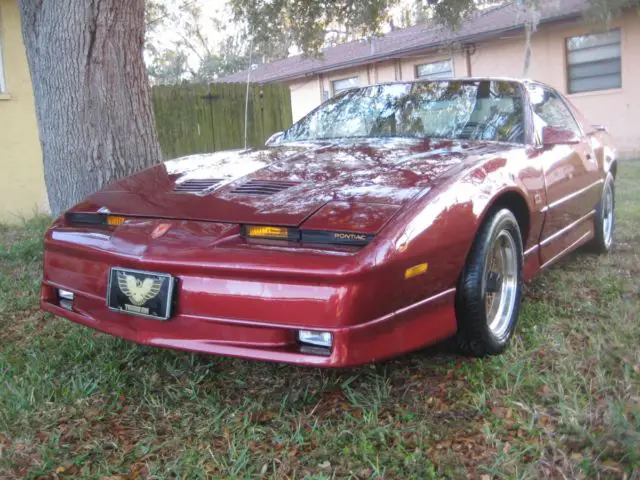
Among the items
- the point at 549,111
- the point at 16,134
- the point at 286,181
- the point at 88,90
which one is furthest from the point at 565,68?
the point at 286,181

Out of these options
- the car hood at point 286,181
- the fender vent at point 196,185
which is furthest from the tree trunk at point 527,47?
the fender vent at point 196,185

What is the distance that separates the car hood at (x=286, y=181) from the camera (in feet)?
8.75

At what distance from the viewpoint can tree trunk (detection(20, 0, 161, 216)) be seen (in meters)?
4.13

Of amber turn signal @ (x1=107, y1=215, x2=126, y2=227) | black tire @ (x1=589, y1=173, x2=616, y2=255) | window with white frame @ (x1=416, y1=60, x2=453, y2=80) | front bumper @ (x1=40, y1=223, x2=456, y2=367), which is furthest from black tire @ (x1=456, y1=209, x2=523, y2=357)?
window with white frame @ (x1=416, y1=60, x2=453, y2=80)

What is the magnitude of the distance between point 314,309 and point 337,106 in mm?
2316

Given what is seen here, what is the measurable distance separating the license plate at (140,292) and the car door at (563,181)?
2146 mm

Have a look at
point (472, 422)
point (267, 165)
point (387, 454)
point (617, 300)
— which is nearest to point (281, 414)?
point (387, 454)

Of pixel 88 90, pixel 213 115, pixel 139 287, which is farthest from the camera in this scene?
pixel 213 115

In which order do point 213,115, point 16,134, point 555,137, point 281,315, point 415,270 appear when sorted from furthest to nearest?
point 213,115, point 16,134, point 555,137, point 415,270, point 281,315

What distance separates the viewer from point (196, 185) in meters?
3.10

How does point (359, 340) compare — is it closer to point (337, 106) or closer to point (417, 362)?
point (417, 362)

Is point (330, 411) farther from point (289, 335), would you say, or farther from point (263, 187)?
point (263, 187)

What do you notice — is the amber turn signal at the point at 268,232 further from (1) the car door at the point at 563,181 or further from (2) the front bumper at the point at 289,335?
(1) the car door at the point at 563,181

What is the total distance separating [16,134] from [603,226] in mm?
6658
